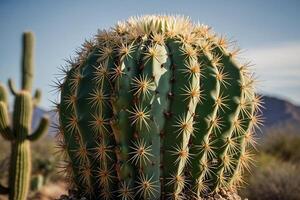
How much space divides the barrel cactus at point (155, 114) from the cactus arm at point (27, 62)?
0.83m

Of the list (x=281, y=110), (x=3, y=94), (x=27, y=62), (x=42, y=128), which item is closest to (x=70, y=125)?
(x=42, y=128)

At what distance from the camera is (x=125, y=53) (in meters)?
3.47

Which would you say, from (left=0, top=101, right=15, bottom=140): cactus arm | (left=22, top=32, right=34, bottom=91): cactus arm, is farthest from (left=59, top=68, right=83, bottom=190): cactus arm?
(left=22, top=32, right=34, bottom=91): cactus arm

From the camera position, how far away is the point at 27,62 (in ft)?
15.4

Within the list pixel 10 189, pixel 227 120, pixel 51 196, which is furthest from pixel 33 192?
pixel 227 120

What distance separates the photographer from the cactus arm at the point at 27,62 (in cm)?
452

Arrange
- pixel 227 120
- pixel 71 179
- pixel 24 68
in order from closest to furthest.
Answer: pixel 227 120 < pixel 71 179 < pixel 24 68

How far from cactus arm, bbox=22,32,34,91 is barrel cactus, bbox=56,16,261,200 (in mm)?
827

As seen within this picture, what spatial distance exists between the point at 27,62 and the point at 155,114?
1.81 m

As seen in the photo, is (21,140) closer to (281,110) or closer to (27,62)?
Answer: (27,62)

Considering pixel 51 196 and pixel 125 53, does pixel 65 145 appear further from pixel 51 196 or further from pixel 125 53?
pixel 51 196

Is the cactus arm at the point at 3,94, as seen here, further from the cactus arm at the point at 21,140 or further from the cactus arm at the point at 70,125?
the cactus arm at the point at 70,125

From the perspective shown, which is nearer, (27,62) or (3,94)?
(3,94)

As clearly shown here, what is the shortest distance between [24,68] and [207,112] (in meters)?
1.91
